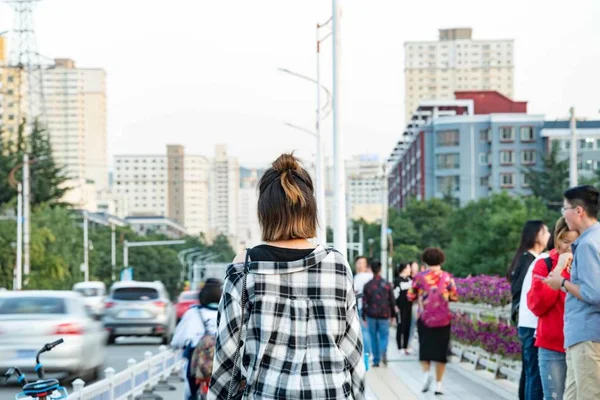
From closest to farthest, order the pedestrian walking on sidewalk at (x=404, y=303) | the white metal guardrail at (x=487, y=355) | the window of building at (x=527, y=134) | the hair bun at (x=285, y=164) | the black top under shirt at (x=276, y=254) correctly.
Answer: the black top under shirt at (x=276, y=254) < the hair bun at (x=285, y=164) < the white metal guardrail at (x=487, y=355) < the pedestrian walking on sidewalk at (x=404, y=303) < the window of building at (x=527, y=134)

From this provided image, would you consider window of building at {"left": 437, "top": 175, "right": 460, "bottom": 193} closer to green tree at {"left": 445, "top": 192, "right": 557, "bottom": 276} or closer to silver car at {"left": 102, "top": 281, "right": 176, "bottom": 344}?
green tree at {"left": 445, "top": 192, "right": 557, "bottom": 276}

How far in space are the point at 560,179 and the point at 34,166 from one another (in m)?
42.4

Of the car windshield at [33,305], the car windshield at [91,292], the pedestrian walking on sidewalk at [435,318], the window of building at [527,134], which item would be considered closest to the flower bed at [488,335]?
the pedestrian walking on sidewalk at [435,318]

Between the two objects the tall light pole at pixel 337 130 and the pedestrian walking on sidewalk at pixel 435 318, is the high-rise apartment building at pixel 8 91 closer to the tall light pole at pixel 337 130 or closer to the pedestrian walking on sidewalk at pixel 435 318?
the tall light pole at pixel 337 130

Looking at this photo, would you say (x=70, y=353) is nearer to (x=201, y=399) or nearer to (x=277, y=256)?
(x=201, y=399)

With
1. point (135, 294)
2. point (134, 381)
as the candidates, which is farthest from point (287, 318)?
point (135, 294)

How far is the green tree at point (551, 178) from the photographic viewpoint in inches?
3780

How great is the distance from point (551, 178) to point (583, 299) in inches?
3606

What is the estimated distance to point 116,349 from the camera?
2852cm

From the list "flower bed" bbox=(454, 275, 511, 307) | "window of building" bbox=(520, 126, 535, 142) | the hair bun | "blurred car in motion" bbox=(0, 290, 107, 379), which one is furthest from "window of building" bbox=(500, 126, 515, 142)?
the hair bun

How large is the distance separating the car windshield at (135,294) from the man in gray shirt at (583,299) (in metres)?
23.0

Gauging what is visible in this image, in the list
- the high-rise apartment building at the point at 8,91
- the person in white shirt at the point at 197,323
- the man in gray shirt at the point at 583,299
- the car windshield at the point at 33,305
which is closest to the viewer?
the man in gray shirt at the point at 583,299

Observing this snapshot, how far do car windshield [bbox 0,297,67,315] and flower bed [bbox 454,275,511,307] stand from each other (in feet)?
19.6

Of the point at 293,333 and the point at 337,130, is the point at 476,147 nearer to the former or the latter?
the point at 337,130
